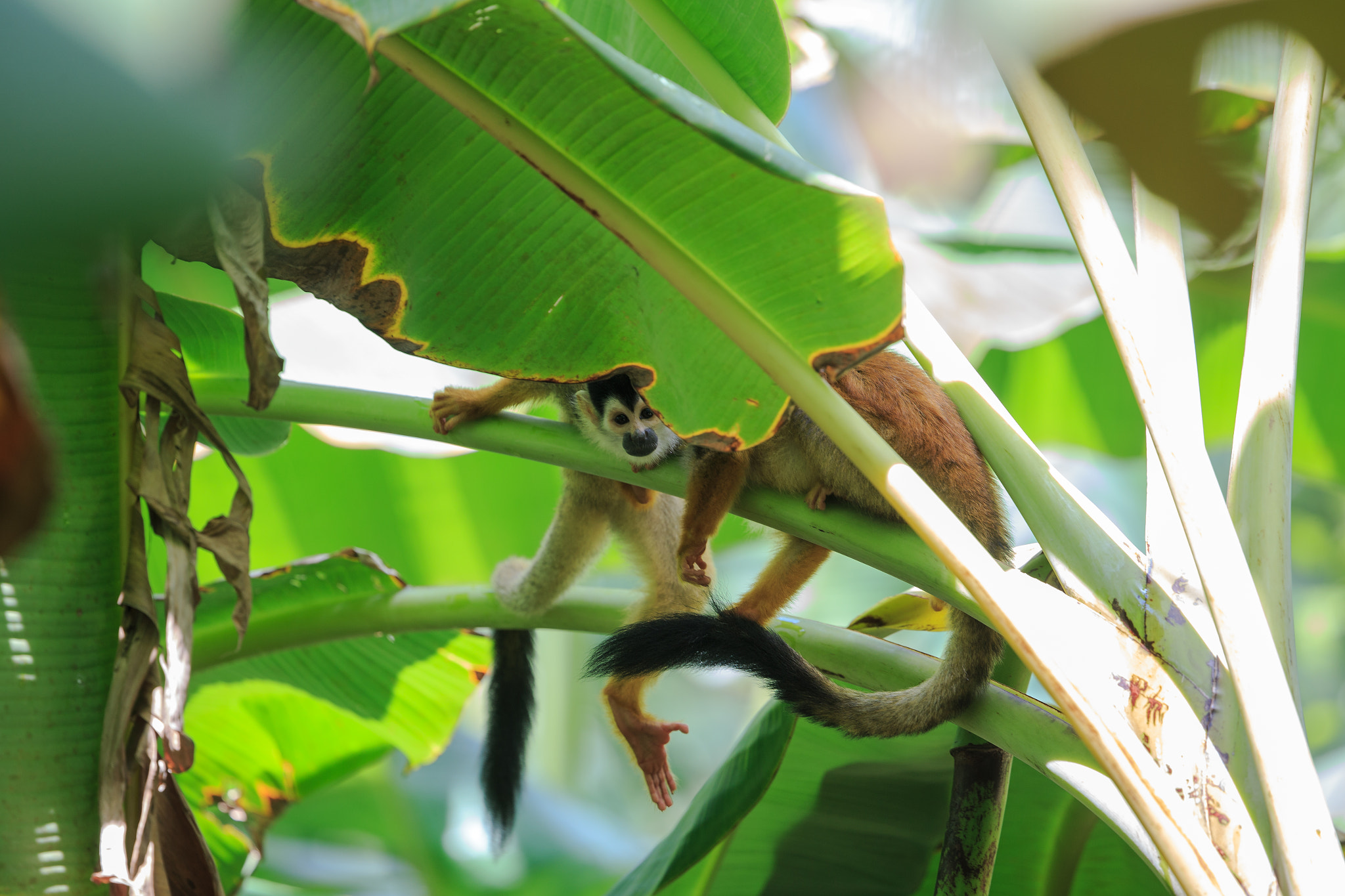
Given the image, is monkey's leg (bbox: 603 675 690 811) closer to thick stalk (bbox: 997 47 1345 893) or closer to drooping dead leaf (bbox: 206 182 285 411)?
drooping dead leaf (bbox: 206 182 285 411)

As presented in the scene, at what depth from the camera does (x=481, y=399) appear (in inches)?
67.7

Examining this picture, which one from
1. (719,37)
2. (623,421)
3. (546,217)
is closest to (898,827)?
(623,421)

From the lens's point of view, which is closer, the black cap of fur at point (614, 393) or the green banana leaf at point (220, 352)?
the green banana leaf at point (220, 352)

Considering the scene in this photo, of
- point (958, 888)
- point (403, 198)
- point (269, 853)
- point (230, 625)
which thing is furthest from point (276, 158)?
point (269, 853)

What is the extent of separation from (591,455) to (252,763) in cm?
135

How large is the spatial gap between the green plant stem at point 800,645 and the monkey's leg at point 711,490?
21 centimetres

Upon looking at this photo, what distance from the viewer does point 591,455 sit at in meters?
1.27

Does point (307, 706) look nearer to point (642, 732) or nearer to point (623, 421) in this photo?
point (642, 732)

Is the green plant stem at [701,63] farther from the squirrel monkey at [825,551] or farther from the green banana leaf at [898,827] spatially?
the green banana leaf at [898,827]

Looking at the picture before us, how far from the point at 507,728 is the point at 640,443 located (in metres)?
0.81

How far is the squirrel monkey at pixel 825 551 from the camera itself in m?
1.12

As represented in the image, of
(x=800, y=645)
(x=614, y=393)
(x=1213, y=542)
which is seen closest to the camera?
(x=1213, y=542)

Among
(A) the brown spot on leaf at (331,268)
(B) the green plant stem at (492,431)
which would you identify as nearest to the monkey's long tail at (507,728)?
(B) the green plant stem at (492,431)

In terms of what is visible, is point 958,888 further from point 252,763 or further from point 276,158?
point 252,763
